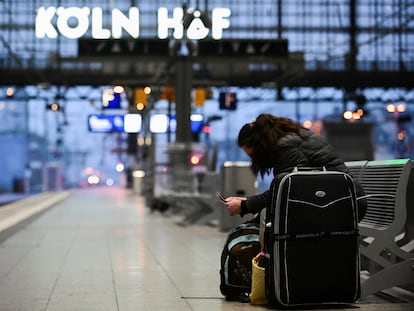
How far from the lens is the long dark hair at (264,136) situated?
17.3 ft

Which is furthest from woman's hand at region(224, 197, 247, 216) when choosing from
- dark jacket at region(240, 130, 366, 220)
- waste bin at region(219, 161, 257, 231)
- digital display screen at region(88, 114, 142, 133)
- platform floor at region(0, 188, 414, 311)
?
digital display screen at region(88, 114, 142, 133)

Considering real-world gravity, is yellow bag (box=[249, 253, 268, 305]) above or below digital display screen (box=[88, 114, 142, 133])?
below

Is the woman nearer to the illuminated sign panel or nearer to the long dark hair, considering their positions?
the long dark hair

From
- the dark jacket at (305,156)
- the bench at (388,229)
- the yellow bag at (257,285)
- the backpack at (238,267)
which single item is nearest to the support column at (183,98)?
the bench at (388,229)

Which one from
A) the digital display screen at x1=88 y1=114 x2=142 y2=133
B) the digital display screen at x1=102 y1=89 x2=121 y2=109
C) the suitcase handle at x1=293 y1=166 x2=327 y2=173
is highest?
the digital display screen at x1=102 y1=89 x2=121 y2=109

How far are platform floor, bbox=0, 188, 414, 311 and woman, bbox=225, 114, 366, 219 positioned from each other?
31.0 inches

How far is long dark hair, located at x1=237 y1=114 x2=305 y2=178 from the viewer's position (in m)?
5.27

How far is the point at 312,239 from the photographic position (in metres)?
5.12

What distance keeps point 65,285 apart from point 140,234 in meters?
5.54

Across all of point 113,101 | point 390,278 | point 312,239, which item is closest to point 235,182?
point 390,278

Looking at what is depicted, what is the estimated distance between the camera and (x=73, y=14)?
19.4 meters

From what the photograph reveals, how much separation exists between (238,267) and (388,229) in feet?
3.70

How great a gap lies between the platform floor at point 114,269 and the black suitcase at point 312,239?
0.29m

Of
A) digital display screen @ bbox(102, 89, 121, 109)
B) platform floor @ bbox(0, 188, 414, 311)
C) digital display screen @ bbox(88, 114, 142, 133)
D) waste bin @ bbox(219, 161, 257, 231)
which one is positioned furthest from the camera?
digital display screen @ bbox(88, 114, 142, 133)
